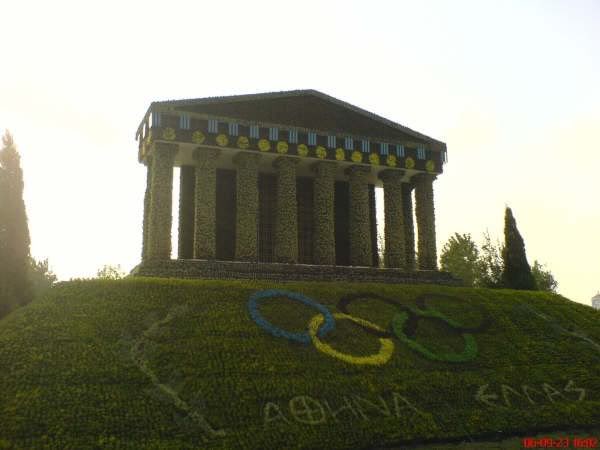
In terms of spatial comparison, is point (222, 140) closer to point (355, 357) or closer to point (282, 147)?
point (282, 147)

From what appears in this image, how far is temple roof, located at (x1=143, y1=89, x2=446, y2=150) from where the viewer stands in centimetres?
3425

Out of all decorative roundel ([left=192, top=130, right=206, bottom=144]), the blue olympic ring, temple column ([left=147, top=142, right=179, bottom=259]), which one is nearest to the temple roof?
decorative roundel ([left=192, top=130, right=206, bottom=144])

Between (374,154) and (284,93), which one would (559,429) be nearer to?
(374,154)

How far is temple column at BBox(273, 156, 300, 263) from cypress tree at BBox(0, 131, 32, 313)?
45.4 ft

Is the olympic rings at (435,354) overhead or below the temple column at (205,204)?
below

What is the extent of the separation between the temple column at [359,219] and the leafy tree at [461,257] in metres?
40.6

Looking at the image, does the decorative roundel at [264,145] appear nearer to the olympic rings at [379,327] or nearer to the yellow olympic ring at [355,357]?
the olympic rings at [379,327]

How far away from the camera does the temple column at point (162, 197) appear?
32.6 m

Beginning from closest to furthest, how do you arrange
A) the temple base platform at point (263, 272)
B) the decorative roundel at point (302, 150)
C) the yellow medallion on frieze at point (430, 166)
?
the temple base platform at point (263, 272)
the decorative roundel at point (302, 150)
the yellow medallion on frieze at point (430, 166)

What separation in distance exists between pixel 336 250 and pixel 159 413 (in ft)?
81.7

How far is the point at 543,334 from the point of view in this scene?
1016 inches

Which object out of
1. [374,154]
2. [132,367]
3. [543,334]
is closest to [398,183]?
[374,154]

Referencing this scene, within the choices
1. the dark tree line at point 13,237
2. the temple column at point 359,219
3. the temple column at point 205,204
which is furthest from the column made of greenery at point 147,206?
the temple column at point 359,219
